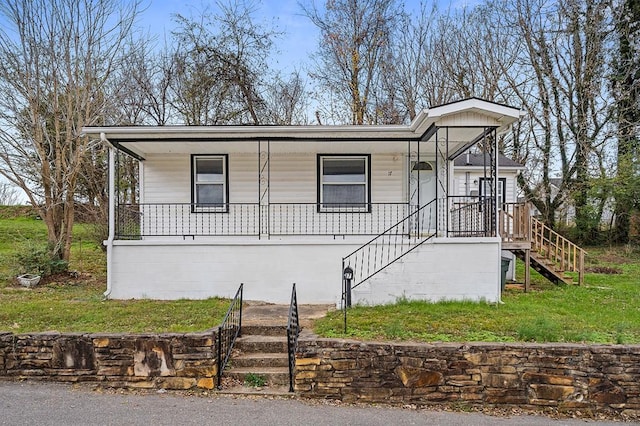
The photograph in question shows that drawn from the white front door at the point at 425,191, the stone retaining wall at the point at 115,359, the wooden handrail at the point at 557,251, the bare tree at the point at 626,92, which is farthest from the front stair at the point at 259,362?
the bare tree at the point at 626,92

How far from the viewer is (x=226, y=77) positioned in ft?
63.8

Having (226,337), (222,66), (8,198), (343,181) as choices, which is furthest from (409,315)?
(8,198)

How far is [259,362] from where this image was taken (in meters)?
5.84

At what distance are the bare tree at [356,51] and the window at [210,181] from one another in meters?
11.2

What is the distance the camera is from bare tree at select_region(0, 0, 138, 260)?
11.7m

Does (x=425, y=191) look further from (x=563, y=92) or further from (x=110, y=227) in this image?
(x=563, y=92)

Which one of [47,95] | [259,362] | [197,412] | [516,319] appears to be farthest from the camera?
[47,95]

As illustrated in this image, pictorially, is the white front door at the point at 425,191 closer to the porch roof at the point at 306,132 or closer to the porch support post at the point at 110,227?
the porch roof at the point at 306,132

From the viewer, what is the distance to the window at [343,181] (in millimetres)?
10836

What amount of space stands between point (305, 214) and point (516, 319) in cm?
551

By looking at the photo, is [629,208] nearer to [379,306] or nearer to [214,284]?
[379,306]

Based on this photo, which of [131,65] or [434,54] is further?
[434,54]

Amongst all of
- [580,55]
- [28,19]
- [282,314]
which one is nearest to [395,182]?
[282,314]

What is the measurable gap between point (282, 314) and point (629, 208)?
1752 centimetres
